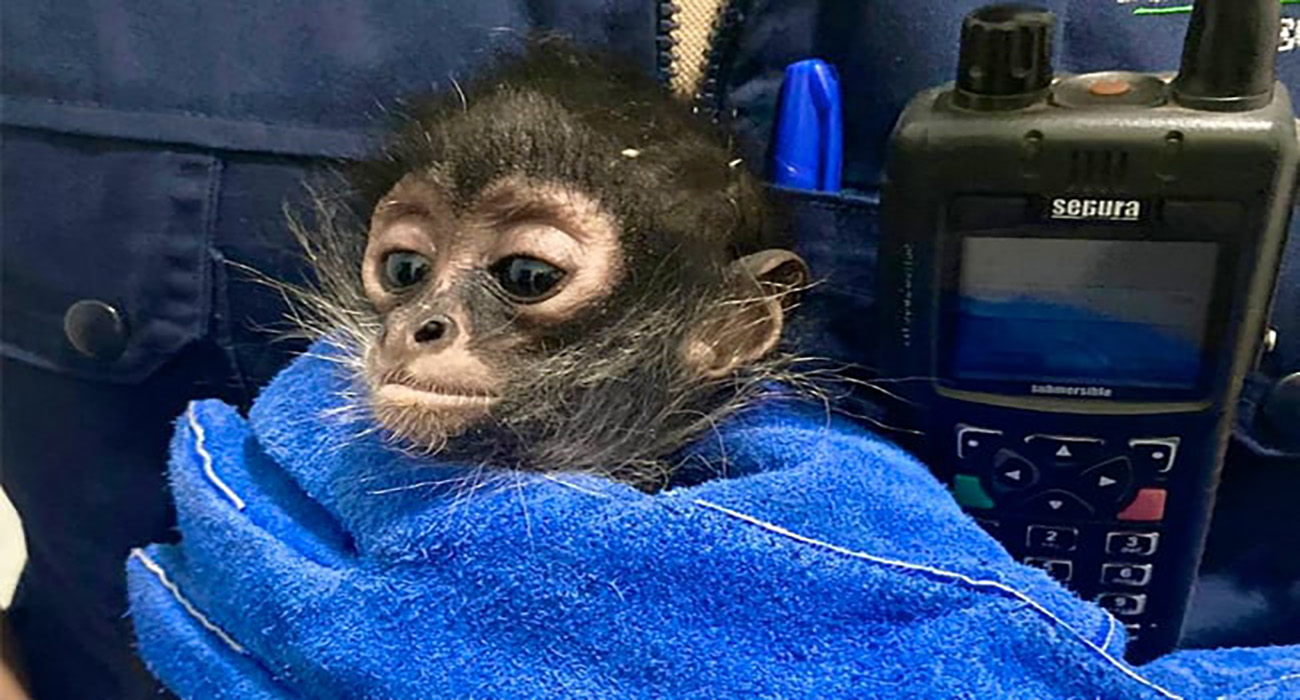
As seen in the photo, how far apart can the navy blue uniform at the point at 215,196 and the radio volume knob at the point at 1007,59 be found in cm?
10

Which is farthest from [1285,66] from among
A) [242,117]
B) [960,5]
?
[242,117]

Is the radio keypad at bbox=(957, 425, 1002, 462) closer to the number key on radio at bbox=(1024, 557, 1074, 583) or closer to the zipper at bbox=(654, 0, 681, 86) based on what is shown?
the number key on radio at bbox=(1024, 557, 1074, 583)

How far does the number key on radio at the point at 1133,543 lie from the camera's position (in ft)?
1.91

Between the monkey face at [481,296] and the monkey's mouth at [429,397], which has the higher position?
the monkey face at [481,296]

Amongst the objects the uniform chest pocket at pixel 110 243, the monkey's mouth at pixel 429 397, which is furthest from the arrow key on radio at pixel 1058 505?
the uniform chest pocket at pixel 110 243

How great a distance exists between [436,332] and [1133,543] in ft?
0.88

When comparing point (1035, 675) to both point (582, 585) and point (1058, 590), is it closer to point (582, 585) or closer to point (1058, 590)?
point (1058, 590)

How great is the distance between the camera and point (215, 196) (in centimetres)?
70

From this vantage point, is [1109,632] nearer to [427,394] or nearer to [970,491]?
[970,491]

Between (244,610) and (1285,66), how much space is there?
428mm

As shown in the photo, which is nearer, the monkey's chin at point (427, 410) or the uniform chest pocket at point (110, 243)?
the monkey's chin at point (427, 410)

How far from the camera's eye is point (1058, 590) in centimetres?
52

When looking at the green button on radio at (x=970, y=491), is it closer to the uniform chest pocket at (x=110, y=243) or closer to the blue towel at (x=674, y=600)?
the blue towel at (x=674, y=600)

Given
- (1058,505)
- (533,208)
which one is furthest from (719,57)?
(1058,505)
